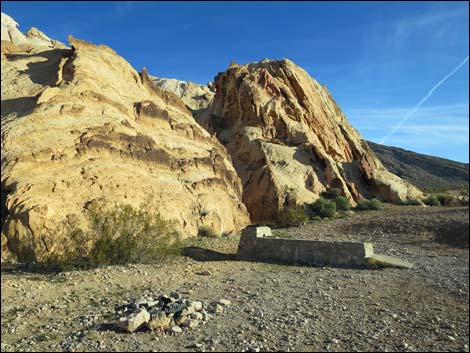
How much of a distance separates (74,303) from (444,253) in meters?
12.1

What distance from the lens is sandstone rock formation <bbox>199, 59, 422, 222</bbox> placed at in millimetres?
31203

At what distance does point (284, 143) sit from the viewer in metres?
36.1

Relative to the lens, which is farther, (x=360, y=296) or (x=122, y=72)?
(x=122, y=72)

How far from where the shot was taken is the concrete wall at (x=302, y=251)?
13.7 meters

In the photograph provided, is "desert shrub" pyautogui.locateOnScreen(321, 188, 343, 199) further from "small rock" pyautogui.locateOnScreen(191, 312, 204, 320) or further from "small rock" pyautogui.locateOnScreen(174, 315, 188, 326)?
"small rock" pyautogui.locateOnScreen(174, 315, 188, 326)

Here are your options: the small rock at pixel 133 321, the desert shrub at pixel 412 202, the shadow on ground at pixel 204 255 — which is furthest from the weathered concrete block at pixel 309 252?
the desert shrub at pixel 412 202

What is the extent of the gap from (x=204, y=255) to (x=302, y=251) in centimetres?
361

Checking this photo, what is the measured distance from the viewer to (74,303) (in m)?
8.55

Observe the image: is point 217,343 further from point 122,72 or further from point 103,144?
point 122,72

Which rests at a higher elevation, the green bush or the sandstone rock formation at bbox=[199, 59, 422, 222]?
the sandstone rock formation at bbox=[199, 59, 422, 222]

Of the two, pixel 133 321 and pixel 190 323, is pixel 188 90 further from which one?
pixel 133 321

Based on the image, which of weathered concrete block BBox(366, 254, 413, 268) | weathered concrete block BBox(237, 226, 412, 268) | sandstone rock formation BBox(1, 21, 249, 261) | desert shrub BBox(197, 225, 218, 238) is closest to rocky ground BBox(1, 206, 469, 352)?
weathered concrete block BBox(366, 254, 413, 268)

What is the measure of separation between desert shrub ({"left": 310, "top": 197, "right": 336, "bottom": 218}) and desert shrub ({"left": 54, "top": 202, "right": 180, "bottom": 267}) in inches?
693

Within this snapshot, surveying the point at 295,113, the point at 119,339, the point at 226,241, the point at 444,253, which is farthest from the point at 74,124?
the point at 295,113
